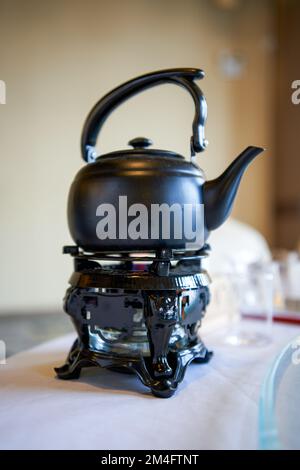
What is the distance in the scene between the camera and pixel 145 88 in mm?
681

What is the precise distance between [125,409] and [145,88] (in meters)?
0.49

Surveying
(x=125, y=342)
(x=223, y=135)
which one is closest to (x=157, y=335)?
(x=125, y=342)

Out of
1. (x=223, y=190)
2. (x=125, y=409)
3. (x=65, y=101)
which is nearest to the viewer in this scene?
(x=125, y=409)

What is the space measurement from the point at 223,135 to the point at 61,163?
37.2 inches

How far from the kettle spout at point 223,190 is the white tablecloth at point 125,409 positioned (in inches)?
9.5

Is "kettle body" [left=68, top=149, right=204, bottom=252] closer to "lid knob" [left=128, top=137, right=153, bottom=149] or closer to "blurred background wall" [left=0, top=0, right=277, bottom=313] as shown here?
"lid knob" [left=128, top=137, right=153, bottom=149]

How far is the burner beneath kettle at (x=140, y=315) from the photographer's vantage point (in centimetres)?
57

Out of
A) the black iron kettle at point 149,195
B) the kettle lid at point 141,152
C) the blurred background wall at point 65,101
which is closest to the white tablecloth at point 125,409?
the black iron kettle at point 149,195

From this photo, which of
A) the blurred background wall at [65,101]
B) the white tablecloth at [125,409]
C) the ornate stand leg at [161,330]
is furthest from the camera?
the blurred background wall at [65,101]

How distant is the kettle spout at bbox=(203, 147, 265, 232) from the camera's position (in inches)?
24.6

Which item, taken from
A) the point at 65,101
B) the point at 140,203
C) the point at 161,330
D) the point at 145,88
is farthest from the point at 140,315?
the point at 65,101

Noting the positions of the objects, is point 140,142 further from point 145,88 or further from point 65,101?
point 65,101

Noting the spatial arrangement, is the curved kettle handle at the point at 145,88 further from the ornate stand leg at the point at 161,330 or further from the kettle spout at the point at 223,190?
the ornate stand leg at the point at 161,330
